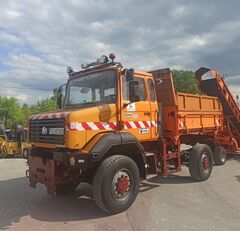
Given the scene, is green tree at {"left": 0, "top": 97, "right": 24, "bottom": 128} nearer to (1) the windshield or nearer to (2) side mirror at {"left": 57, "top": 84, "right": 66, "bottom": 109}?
(2) side mirror at {"left": 57, "top": 84, "right": 66, "bottom": 109}

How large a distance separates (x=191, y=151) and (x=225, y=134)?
4500mm

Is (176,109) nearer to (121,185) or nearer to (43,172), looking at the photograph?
(121,185)

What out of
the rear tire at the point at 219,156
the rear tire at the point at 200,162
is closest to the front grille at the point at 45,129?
the rear tire at the point at 200,162

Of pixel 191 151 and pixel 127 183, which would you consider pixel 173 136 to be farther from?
pixel 127 183

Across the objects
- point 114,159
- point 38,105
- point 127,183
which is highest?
point 38,105

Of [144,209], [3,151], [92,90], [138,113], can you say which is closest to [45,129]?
[92,90]

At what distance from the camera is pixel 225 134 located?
48.8 ft

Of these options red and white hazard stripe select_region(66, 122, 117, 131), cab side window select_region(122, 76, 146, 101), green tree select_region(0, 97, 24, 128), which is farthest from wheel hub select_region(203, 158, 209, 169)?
green tree select_region(0, 97, 24, 128)

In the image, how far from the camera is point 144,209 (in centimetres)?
771

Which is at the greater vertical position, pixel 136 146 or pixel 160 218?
pixel 136 146

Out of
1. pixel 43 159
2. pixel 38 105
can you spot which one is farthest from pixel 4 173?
pixel 38 105

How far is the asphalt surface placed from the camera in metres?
6.69

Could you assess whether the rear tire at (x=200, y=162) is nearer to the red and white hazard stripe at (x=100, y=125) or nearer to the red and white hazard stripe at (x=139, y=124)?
the red and white hazard stripe at (x=139, y=124)

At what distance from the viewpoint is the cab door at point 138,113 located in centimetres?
822
